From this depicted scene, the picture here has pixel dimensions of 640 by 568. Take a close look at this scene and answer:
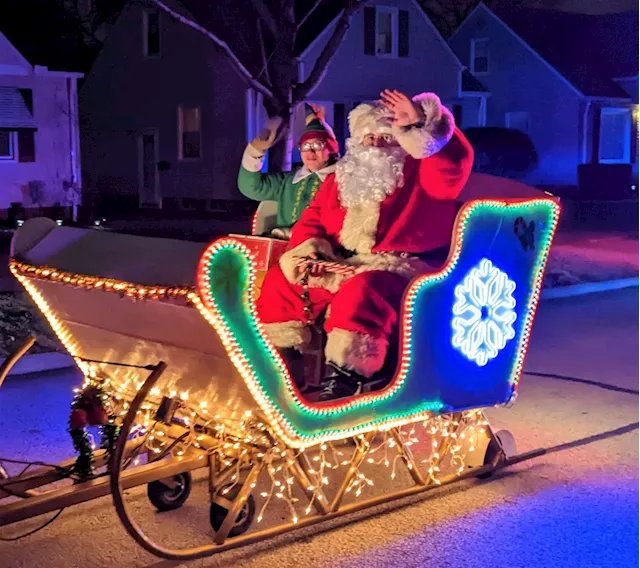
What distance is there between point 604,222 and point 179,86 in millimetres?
11231

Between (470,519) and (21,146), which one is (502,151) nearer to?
(21,146)

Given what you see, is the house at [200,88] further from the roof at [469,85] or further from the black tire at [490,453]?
the black tire at [490,453]

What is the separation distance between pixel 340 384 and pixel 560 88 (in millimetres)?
28527

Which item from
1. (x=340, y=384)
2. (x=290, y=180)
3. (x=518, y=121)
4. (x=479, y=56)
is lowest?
(x=340, y=384)

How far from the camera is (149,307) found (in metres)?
3.69

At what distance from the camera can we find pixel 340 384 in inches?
166

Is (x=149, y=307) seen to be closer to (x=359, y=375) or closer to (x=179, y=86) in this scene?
(x=359, y=375)

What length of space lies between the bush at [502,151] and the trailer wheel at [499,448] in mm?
22496

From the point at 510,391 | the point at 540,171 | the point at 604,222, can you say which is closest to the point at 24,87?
the point at 604,222

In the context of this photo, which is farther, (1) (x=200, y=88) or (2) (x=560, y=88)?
(2) (x=560, y=88)

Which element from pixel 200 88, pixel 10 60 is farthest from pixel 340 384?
pixel 200 88

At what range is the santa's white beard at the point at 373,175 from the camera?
464cm

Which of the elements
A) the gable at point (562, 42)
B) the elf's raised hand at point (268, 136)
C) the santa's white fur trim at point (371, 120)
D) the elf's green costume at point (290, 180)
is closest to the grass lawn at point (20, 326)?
the elf's green costume at point (290, 180)

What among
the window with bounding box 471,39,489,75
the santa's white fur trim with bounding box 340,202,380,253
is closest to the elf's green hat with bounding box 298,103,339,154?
the santa's white fur trim with bounding box 340,202,380,253
